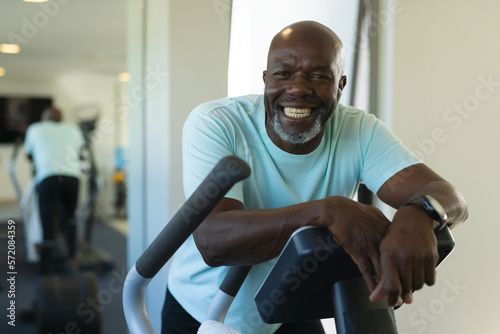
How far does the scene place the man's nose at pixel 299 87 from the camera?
1188 mm

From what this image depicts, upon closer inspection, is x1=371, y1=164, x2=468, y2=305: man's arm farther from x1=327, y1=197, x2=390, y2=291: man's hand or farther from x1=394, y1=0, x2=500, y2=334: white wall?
x1=394, y1=0, x2=500, y2=334: white wall

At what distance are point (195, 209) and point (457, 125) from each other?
2697 mm

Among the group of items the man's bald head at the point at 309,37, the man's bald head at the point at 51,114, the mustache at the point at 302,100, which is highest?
the man's bald head at the point at 309,37

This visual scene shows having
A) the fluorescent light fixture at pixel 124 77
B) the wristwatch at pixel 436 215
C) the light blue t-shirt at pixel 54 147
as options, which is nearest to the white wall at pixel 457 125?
the fluorescent light fixture at pixel 124 77

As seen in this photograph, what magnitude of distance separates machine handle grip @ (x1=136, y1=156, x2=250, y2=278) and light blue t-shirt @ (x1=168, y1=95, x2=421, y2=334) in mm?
361

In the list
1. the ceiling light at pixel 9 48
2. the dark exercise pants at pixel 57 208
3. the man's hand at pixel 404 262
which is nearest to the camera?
the man's hand at pixel 404 262

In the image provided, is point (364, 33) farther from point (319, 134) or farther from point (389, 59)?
point (319, 134)

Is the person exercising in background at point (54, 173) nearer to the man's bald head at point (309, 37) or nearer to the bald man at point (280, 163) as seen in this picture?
the bald man at point (280, 163)

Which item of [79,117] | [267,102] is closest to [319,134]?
[267,102]

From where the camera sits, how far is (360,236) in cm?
83

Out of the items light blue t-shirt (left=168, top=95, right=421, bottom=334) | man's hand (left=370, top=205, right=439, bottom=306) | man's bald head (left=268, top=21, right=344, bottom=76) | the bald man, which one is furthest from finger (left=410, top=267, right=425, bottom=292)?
man's bald head (left=268, top=21, right=344, bottom=76)

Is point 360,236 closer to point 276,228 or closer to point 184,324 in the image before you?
point 276,228

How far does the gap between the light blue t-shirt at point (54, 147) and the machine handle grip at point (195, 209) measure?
198 cm

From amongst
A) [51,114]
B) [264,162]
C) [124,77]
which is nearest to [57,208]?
[51,114]
